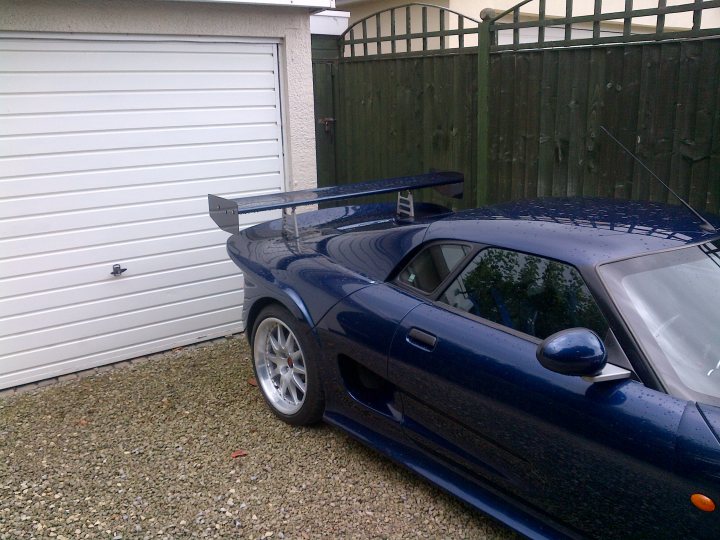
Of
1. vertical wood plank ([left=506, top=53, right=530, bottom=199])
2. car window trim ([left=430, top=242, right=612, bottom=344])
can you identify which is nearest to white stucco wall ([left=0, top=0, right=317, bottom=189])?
vertical wood plank ([left=506, top=53, right=530, bottom=199])

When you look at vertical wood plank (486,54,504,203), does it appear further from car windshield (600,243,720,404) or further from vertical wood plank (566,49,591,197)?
car windshield (600,243,720,404)

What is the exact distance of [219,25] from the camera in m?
5.68

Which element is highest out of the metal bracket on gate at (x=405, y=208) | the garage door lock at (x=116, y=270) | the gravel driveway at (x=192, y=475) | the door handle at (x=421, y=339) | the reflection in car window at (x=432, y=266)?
the metal bracket on gate at (x=405, y=208)

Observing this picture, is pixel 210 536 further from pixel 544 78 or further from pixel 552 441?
pixel 544 78

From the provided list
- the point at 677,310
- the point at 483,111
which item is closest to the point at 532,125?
the point at 483,111

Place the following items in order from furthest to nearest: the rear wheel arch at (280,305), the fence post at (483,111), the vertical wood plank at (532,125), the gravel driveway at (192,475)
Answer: the fence post at (483,111)
the vertical wood plank at (532,125)
the rear wheel arch at (280,305)
the gravel driveway at (192,475)

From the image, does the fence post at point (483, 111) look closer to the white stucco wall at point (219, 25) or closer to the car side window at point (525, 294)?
the white stucco wall at point (219, 25)

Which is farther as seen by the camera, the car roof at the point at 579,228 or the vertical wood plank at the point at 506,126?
the vertical wood plank at the point at 506,126

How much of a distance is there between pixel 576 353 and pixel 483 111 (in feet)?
11.8

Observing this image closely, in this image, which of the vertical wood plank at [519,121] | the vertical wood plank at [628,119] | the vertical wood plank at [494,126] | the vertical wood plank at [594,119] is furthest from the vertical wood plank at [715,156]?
the vertical wood plank at [494,126]

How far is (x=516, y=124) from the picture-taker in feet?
18.0

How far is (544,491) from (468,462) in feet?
1.38

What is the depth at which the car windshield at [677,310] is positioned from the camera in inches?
99.9

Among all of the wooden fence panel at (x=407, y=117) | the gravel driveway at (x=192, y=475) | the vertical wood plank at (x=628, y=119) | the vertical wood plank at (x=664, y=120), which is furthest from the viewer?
the wooden fence panel at (x=407, y=117)
